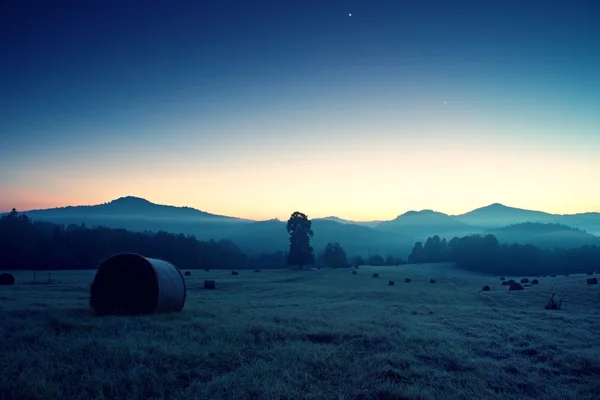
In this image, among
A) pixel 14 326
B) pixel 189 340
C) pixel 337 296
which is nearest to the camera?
pixel 189 340

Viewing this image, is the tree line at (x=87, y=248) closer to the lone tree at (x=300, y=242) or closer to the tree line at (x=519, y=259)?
the lone tree at (x=300, y=242)

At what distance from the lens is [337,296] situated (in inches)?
1131

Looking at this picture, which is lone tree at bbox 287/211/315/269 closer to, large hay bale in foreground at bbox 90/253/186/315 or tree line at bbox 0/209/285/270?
tree line at bbox 0/209/285/270

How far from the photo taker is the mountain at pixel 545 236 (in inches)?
5581

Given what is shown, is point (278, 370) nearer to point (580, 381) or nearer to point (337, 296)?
point (580, 381)

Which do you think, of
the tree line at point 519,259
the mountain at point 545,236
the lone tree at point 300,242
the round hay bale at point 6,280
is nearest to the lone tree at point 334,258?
the lone tree at point 300,242

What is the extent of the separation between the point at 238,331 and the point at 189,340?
4.72 ft

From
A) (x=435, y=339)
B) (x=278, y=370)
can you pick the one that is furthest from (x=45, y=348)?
(x=435, y=339)

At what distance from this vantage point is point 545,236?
16212 centimetres

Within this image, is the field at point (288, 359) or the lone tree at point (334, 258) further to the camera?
the lone tree at point (334, 258)

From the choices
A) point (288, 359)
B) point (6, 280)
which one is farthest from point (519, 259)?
point (288, 359)

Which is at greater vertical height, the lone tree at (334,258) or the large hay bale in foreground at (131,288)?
the large hay bale in foreground at (131,288)

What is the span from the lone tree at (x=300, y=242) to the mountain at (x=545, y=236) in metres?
87.3

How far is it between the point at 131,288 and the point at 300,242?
57.3 meters
